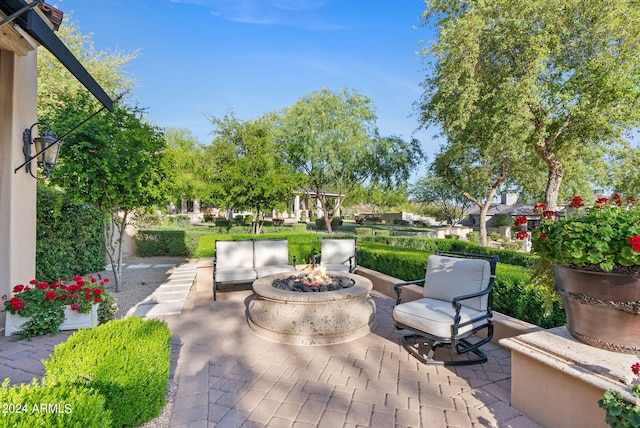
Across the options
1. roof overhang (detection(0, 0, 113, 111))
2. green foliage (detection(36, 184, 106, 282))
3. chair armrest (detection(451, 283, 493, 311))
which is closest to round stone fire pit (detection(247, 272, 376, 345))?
chair armrest (detection(451, 283, 493, 311))

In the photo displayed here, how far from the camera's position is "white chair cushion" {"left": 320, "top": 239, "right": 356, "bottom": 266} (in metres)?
6.79

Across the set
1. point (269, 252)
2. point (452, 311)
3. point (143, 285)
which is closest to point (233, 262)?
point (269, 252)

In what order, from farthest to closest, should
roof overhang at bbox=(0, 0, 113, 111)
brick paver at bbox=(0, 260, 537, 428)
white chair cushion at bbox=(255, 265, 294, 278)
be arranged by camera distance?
white chair cushion at bbox=(255, 265, 294, 278) < roof overhang at bbox=(0, 0, 113, 111) < brick paver at bbox=(0, 260, 537, 428)

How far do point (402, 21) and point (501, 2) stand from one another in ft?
9.98

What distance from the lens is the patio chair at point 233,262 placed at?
18.6ft

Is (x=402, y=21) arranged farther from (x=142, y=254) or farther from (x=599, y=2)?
(x=142, y=254)

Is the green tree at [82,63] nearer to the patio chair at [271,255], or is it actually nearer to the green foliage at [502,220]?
the patio chair at [271,255]

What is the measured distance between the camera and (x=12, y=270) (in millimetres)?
3750

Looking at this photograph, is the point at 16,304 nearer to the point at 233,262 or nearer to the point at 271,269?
the point at 233,262

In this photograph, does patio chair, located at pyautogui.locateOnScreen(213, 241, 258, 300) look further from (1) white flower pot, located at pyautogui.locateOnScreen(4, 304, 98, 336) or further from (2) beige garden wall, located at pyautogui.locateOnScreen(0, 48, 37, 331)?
(2) beige garden wall, located at pyautogui.locateOnScreen(0, 48, 37, 331)

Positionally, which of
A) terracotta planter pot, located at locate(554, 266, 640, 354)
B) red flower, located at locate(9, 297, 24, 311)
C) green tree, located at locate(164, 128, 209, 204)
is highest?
green tree, located at locate(164, 128, 209, 204)

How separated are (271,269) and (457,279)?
3490 millimetres

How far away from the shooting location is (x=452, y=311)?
11.0 feet

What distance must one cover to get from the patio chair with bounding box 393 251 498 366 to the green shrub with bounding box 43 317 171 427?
2.46 meters
